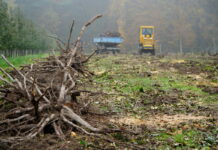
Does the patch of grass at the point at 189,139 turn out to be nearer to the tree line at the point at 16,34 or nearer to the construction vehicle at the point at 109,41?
the tree line at the point at 16,34

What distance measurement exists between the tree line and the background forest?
16.9m

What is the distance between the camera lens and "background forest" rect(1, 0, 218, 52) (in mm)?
67062

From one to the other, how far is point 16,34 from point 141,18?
41.4 m

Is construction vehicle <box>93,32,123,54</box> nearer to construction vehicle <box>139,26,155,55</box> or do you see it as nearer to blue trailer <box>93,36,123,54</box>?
blue trailer <box>93,36,123,54</box>

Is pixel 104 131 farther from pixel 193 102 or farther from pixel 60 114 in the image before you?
pixel 193 102

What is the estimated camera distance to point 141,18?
236 ft

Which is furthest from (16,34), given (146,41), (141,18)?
(141,18)

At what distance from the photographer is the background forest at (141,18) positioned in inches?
2640

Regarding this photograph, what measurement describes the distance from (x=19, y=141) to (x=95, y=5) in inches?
3164

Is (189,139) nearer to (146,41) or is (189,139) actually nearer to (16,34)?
(146,41)

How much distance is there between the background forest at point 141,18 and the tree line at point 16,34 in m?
16.9

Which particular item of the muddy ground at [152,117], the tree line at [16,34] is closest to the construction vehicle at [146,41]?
the tree line at [16,34]

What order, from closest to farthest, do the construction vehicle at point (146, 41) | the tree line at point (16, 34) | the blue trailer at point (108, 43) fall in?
the tree line at point (16, 34), the construction vehicle at point (146, 41), the blue trailer at point (108, 43)

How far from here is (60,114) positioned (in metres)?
4.59
